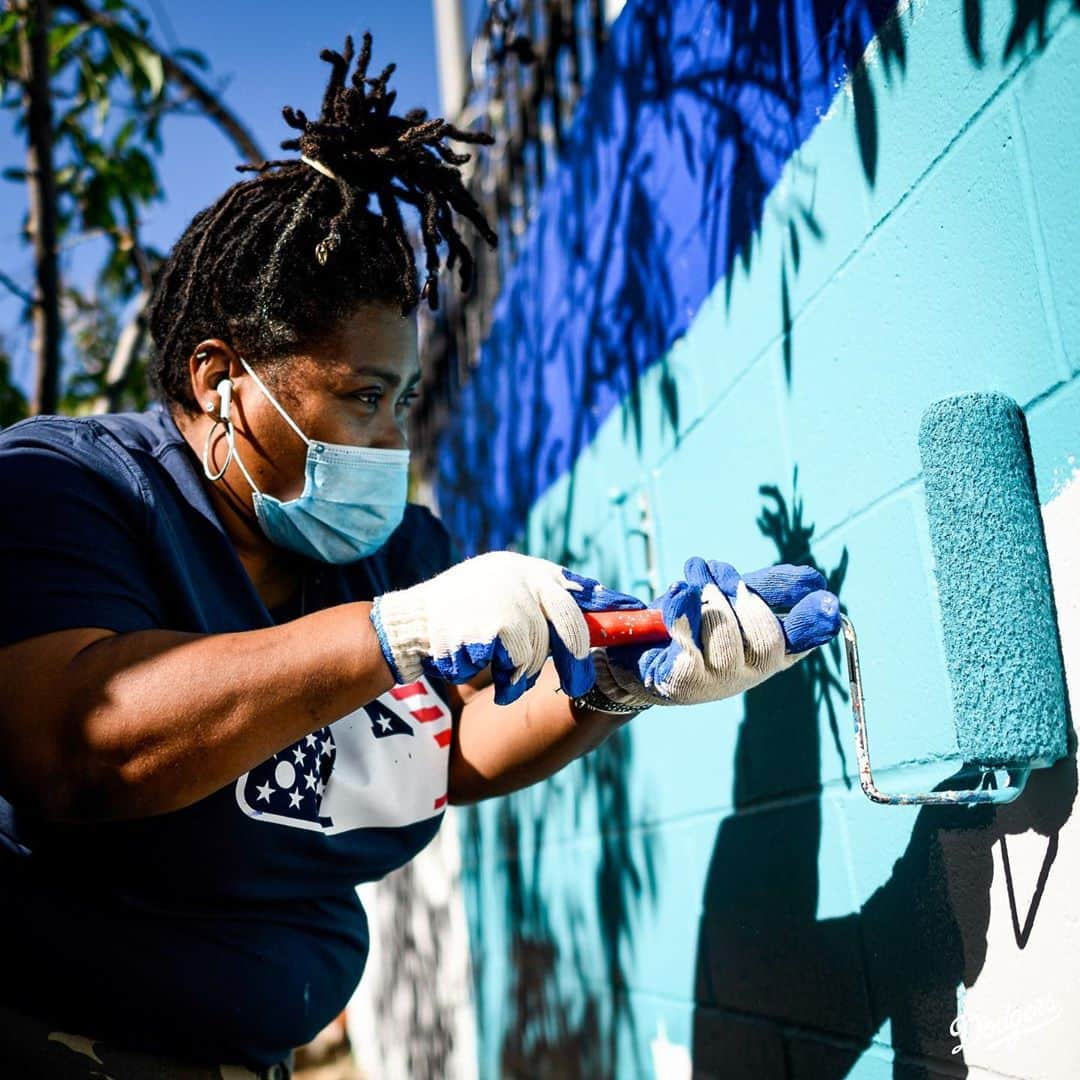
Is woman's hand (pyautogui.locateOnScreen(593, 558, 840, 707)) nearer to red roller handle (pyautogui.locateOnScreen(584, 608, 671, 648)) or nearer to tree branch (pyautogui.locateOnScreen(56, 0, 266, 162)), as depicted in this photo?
red roller handle (pyautogui.locateOnScreen(584, 608, 671, 648))

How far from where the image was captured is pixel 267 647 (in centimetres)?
136

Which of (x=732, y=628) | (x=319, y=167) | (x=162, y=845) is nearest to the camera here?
(x=732, y=628)

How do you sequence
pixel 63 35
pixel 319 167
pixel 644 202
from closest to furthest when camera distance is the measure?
pixel 319 167 < pixel 644 202 < pixel 63 35

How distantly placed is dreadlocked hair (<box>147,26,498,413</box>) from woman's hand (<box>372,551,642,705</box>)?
708 mm

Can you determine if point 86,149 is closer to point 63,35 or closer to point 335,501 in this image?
point 63,35

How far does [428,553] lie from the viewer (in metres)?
2.29

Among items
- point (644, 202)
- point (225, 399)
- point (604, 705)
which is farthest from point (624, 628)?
point (644, 202)

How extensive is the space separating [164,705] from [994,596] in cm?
94

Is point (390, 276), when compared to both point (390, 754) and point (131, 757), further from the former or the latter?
point (131, 757)

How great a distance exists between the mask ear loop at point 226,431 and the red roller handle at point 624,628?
785mm

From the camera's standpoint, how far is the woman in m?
1.36

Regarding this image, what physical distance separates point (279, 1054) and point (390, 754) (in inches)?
20.1

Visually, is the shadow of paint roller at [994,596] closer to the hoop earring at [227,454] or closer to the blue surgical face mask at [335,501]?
the blue surgical face mask at [335,501]

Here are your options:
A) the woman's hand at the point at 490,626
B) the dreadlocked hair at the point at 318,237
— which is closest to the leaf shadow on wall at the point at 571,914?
the dreadlocked hair at the point at 318,237
